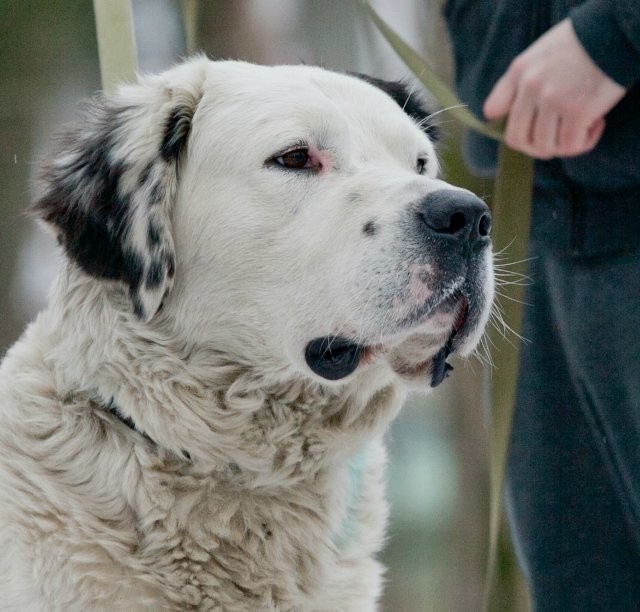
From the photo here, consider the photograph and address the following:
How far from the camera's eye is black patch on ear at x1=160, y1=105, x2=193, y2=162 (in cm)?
238

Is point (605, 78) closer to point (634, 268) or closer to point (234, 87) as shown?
point (634, 268)

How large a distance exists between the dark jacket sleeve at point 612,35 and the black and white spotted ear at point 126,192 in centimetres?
99

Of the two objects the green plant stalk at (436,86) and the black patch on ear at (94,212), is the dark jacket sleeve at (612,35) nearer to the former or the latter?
the green plant stalk at (436,86)

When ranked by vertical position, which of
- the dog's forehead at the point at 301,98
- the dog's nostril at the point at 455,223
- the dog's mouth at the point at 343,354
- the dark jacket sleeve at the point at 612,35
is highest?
the dark jacket sleeve at the point at 612,35

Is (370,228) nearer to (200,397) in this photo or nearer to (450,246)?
(450,246)

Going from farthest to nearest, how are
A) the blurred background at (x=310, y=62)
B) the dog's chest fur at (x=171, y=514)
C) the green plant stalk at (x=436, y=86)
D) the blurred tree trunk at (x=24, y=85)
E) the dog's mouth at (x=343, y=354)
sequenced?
the blurred tree trunk at (x=24, y=85)
the blurred background at (x=310, y=62)
the green plant stalk at (x=436, y=86)
the dog's mouth at (x=343, y=354)
the dog's chest fur at (x=171, y=514)

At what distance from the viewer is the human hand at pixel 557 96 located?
90.6 inches

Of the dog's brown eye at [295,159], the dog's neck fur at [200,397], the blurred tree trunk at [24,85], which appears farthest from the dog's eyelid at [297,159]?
the blurred tree trunk at [24,85]

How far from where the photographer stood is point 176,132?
2410 mm

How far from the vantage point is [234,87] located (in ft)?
8.18

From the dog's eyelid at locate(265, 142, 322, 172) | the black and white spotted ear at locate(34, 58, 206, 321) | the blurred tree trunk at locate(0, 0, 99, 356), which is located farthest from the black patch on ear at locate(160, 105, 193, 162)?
the blurred tree trunk at locate(0, 0, 99, 356)

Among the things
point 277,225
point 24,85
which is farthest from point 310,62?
point 277,225

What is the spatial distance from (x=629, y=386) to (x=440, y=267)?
0.73 metres

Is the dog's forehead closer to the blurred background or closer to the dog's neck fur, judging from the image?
the dog's neck fur
